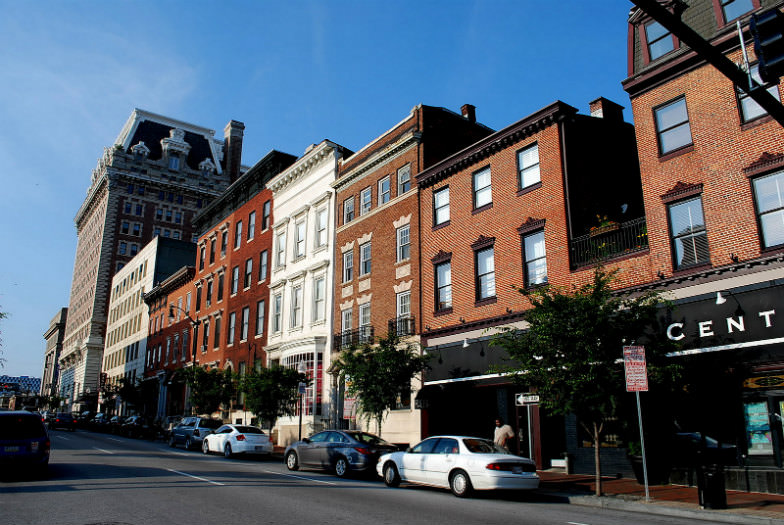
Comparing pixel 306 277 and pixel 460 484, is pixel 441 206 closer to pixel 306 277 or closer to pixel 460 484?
pixel 306 277

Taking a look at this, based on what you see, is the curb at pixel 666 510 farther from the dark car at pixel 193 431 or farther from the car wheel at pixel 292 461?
the dark car at pixel 193 431

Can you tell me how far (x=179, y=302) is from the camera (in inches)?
2133

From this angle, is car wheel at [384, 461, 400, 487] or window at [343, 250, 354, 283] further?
window at [343, 250, 354, 283]

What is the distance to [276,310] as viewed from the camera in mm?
37594

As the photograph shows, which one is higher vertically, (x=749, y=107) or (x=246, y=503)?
(x=749, y=107)

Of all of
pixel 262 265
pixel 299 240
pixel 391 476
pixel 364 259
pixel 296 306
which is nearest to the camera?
pixel 391 476

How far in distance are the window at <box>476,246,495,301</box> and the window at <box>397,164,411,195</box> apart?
20.3 feet

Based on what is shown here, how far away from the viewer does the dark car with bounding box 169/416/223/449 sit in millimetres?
29141

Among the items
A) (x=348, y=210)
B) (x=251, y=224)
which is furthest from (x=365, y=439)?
(x=251, y=224)

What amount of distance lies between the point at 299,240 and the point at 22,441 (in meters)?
22.5

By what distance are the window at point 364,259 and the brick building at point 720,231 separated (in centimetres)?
1474

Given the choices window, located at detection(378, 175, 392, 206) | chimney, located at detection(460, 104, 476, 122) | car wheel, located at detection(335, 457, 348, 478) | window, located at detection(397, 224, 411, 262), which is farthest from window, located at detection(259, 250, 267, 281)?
car wheel, located at detection(335, 457, 348, 478)

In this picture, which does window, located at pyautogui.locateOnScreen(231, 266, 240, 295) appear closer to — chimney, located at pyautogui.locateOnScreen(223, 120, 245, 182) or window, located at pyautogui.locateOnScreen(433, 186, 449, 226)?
window, located at pyautogui.locateOnScreen(433, 186, 449, 226)

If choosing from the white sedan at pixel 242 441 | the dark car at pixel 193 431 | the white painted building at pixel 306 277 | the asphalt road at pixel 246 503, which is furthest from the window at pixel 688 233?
the dark car at pixel 193 431
